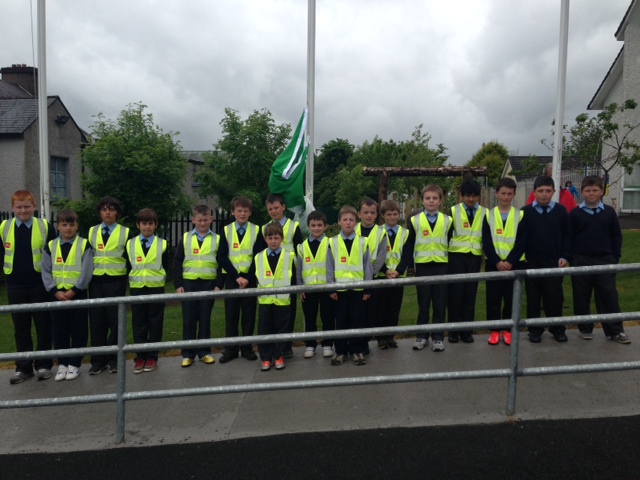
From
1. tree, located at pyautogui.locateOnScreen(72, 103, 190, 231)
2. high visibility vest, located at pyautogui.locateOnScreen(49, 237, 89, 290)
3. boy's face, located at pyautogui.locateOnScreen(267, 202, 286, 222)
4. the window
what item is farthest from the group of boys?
the window

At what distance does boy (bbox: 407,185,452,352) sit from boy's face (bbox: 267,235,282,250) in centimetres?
128

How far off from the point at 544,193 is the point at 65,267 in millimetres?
4520

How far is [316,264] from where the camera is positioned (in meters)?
5.26

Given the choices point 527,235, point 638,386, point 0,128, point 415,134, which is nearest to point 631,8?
point 415,134

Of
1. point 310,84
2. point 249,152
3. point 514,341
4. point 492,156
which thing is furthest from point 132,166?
point 492,156

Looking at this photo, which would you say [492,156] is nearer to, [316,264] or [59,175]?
[59,175]

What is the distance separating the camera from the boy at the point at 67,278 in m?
5.11

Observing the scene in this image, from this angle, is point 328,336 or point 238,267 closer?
point 328,336

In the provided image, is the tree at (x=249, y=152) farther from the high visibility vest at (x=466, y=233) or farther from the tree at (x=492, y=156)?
the tree at (x=492, y=156)

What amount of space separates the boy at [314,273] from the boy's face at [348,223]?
0.21m

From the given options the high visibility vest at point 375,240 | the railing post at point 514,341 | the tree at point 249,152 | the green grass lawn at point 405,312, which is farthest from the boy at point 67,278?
the tree at point 249,152

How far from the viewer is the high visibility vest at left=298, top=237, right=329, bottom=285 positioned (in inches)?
207

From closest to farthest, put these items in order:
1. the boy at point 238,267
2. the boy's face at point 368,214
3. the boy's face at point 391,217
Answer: the boy at point 238,267, the boy's face at point 368,214, the boy's face at point 391,217

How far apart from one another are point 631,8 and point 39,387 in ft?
67.4
